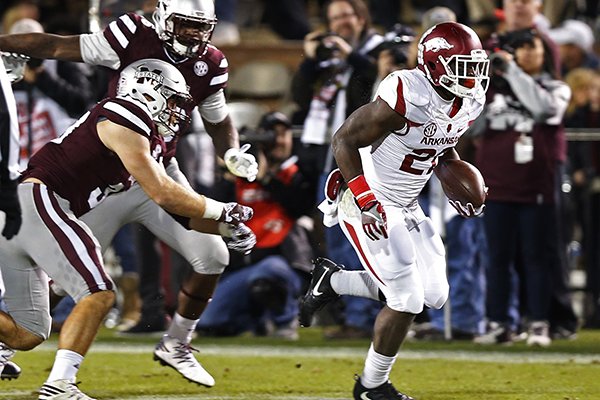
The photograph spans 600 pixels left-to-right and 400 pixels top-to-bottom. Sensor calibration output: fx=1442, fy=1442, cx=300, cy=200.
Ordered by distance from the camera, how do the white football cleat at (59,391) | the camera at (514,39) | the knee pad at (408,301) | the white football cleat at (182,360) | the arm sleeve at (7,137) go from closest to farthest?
the arm sleeve at (7,137) → the white football cleat at (59,391) → the knee pad at (408,301) → the white football cleat at (182,360) → the camera at (514,39)

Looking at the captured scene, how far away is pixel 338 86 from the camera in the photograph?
848cm

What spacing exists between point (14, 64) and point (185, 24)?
0.81 meters

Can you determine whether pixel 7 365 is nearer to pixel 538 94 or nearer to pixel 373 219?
pixel 373 219

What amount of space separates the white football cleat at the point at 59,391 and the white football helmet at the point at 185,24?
1.54 meters

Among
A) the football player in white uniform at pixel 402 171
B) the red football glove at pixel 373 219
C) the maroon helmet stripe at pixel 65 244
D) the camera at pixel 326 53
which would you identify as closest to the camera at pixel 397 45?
the camera at pixel 326 53

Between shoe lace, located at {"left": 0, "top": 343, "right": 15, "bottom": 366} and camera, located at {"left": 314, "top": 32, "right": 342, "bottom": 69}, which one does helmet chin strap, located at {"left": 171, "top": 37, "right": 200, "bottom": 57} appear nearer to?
shoe lace, located at {"left": 0, "top": 343, "right": 15, "bottom": 366}

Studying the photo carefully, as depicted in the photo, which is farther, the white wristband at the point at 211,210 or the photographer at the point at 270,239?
the photographer at the point at 270,239

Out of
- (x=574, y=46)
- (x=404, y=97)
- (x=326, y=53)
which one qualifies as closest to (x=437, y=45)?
(x=404, y=97)

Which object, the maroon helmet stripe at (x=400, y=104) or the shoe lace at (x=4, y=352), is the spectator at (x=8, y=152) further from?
the maroon helmet stripe at (x=400, y=104)

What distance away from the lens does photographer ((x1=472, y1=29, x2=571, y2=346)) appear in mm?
8250

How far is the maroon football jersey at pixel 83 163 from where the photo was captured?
19.0 ft

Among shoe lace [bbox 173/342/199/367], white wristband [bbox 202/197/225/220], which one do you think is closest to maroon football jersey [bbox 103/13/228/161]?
white wristband [bbox 202/197/225/220]

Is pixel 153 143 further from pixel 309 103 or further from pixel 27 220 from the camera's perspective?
pixel 309 103

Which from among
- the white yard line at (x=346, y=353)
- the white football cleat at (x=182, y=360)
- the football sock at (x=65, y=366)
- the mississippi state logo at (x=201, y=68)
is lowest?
the white yard line at (x=346, y=353)
